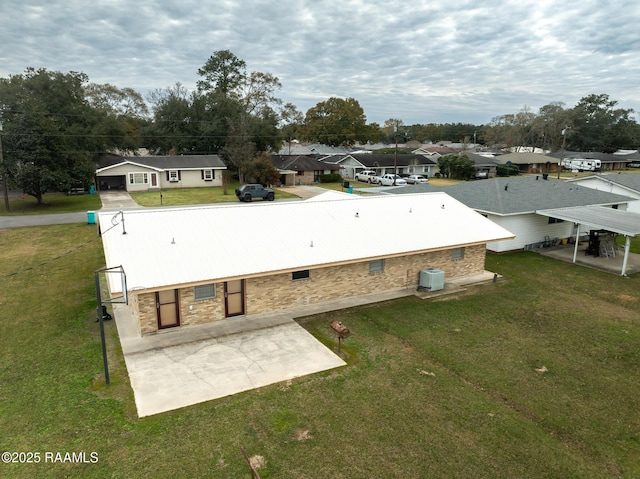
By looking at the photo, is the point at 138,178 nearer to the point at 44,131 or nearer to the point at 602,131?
the point at 44,131

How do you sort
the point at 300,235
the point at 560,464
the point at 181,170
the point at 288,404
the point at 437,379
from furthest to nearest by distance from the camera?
the point at 181,170 < the point at 300,235 < the point at 437,379 < the point at 288,404 < the point at 560,464

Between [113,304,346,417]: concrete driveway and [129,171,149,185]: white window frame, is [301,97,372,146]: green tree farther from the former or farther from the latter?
[113,304,346,417]: concrete driveway

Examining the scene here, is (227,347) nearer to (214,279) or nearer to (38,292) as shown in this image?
(214,279)

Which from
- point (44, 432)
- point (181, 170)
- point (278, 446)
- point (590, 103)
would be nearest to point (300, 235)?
point (278, 446)

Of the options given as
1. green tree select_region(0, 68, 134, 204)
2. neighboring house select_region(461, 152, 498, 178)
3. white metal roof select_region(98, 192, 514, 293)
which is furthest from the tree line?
white metal roof select_region(98, 192, 514, 293)

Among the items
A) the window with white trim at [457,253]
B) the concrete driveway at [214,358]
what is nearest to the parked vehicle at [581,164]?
the window with white trim at [457,253]

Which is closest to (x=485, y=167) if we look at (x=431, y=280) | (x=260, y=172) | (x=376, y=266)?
(x=260, y=172)
